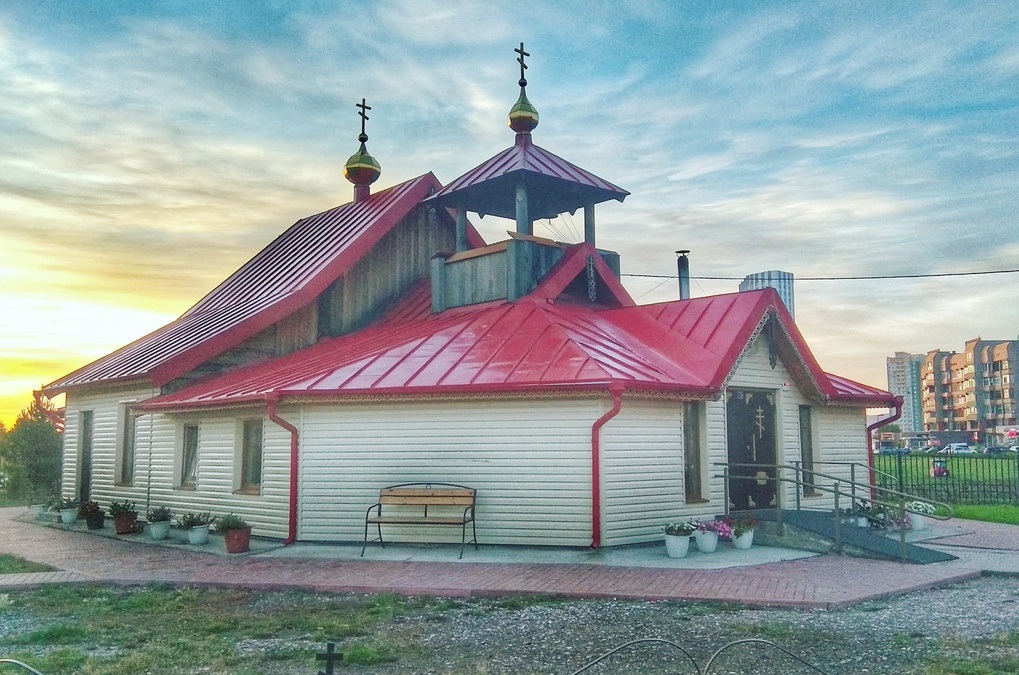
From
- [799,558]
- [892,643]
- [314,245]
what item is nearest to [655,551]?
[799,558]

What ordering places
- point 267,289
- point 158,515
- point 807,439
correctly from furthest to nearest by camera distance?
point 267,289 → point 807,439 → point 158,515

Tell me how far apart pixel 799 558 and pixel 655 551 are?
1.96m

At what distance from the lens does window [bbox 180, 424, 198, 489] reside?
16.3 meters

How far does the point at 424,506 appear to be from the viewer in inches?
505

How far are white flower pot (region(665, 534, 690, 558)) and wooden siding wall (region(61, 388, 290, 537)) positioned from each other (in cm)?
609

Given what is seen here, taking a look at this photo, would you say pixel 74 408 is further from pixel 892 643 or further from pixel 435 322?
pixel 892 643

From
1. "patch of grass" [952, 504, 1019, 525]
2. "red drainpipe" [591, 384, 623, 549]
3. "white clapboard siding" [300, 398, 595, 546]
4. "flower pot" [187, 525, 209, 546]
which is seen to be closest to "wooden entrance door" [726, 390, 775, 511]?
"red drainpipe" [591, 384, 623, 549]

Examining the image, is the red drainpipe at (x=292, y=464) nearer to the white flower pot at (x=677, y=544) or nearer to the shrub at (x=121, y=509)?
the shrub at (x=121, y=509)

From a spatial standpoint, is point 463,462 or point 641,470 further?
point 463,462

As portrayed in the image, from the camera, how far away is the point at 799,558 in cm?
1175

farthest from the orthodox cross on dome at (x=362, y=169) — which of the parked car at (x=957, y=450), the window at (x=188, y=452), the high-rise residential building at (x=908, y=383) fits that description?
the high-rise residential building at (x=908, y=383)

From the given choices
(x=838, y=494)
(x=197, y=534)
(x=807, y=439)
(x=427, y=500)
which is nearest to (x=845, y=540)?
(x=838, y=494)

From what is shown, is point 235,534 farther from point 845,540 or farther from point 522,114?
point 522,114

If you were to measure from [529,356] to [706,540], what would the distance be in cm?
375
